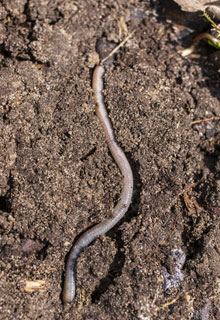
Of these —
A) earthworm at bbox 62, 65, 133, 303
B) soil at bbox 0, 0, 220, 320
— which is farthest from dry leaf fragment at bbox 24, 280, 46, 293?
earthworm at bbox 62, 65, 133, 303

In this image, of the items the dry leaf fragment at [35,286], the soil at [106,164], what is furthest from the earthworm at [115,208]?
the dry leaf fragment at [35,286]

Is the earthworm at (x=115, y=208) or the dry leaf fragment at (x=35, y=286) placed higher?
the earthworm at (x=115, y=208)

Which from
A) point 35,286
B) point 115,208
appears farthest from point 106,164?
point 35,286

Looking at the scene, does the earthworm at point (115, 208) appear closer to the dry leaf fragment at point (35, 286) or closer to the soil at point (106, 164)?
the soil at point (106, 164)

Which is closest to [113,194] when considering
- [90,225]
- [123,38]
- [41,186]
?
[90,225]

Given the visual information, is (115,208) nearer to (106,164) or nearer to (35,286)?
(106,164)
